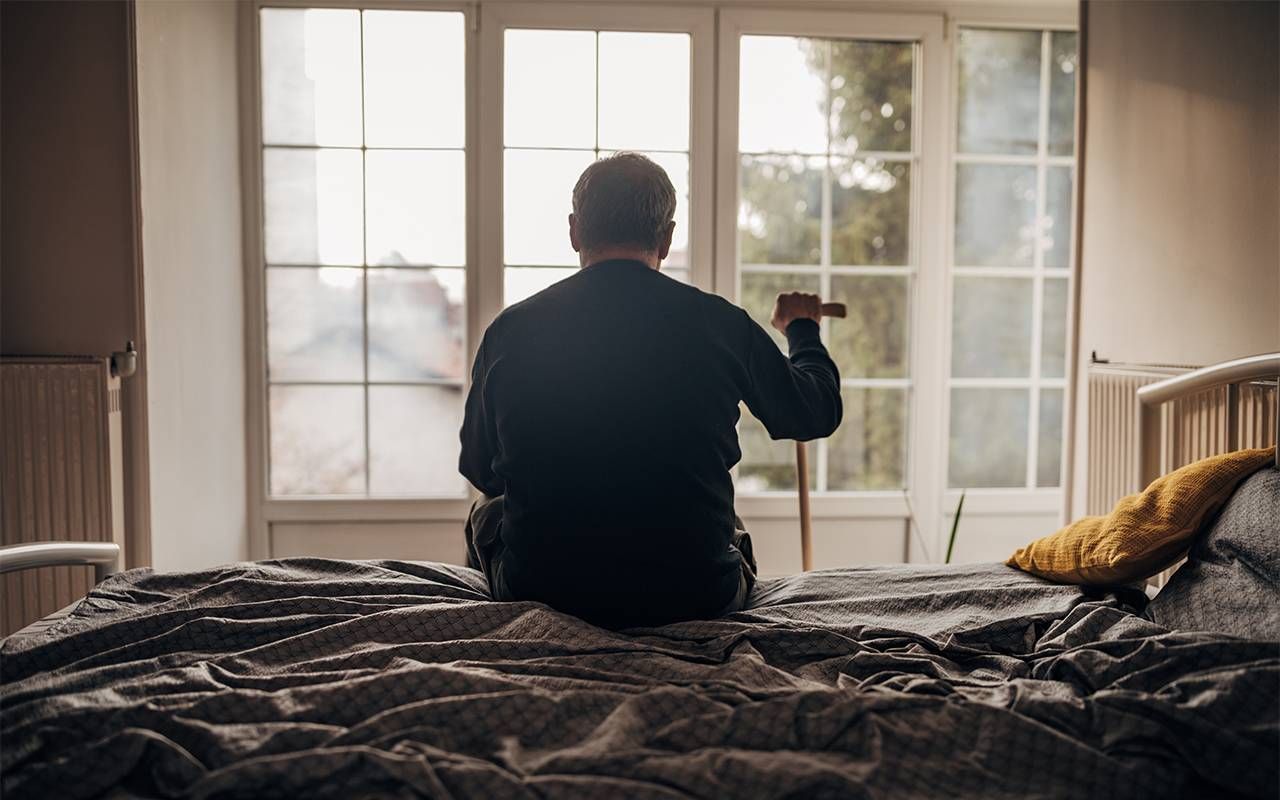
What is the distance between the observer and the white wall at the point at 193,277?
2824 millimetres

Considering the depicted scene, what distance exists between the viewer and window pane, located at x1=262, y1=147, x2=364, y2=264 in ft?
11.9

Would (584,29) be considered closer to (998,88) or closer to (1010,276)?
(998,88)

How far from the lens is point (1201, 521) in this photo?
1646 millimetres

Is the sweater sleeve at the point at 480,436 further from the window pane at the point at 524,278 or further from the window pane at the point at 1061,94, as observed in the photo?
the window pane at the point at 1061,94

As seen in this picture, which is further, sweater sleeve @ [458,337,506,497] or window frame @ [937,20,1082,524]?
window frame @ [937,20,1082,524]

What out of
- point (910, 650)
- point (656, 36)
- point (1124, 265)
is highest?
point (656, 36)

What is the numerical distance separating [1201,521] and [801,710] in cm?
92

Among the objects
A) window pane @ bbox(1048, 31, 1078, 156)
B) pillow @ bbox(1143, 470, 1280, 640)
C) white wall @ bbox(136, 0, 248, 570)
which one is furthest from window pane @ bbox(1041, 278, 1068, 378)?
white wall @ bbox(136, 0, 248, 570)

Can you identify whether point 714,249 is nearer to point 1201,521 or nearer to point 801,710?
point 1201,521

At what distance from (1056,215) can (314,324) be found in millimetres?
2800

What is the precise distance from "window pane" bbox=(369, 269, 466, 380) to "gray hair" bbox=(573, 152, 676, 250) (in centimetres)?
206

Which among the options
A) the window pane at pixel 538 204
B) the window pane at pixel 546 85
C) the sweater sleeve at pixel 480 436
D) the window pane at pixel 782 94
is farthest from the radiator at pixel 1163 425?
the window pane at pixel 546 85

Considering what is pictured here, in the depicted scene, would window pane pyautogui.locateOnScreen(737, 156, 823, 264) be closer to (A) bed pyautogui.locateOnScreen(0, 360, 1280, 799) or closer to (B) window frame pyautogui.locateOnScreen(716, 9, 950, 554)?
(B) window frame pyautogui.locateOnScreen(716, 9, 950, 554)

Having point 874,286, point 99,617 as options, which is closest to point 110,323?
point 99,617
